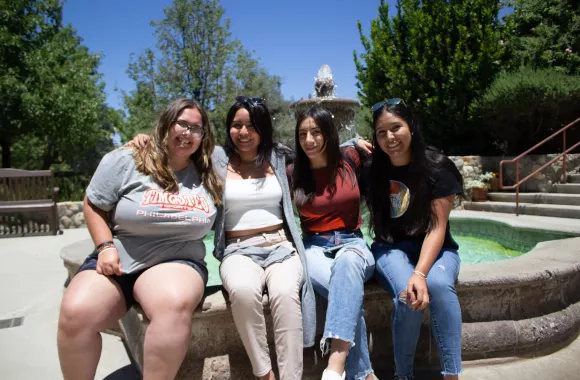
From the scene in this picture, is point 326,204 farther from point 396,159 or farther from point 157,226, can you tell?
point 157,226

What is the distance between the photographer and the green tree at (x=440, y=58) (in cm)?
966

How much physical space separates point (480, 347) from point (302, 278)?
1.20 m

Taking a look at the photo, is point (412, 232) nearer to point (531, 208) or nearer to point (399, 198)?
point (399, 198)

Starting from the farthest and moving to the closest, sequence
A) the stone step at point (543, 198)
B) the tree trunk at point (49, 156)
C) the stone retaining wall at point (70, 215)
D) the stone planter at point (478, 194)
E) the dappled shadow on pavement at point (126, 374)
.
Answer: the tree trunk at point (49, 156)
the stone planter at point (478, 194)
the stone retaining wall at point (70, 215)
the stone step at point (543, 198)
the dappled shadow on pavement at point (126, 374)

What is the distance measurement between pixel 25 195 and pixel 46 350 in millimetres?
5809

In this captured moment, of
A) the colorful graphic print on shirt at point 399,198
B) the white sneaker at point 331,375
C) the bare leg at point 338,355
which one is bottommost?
the white sneaker at point 331,375

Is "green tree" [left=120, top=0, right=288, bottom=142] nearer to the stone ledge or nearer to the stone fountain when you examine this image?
the stone fountain

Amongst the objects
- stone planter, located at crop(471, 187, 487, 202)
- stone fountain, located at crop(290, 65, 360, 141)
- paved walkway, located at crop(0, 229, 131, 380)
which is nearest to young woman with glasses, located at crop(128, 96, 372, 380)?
paved walkway, located at crop(0, 229, 131, 380)

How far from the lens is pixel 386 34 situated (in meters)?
10.9

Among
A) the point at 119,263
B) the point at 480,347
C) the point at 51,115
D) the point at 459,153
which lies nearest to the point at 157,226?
the point at 119,263

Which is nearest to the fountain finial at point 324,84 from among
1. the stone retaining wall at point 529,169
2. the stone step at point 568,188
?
the stone retaining wall at point 529,169

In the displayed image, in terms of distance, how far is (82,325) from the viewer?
167 cm

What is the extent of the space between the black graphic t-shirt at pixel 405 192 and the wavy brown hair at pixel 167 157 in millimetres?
1001

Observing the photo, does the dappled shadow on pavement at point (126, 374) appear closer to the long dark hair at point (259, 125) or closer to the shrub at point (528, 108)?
the long dark hair at point (259, 125)
